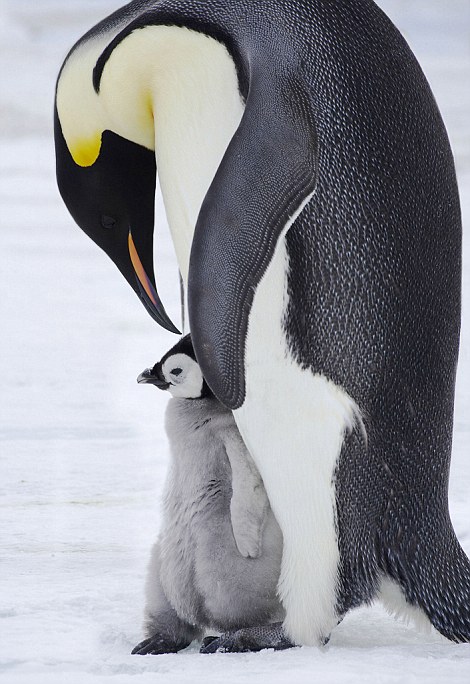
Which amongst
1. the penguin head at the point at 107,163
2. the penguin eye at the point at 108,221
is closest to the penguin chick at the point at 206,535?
the penguin head at the point at 107,163

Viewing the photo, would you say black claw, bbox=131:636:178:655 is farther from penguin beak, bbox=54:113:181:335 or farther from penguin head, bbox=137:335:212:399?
penguin beak, bbox=54:113:181:335

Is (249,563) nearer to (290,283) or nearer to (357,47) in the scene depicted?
(290,283)

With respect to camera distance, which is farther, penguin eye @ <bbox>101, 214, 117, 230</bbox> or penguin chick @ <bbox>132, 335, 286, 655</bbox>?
penguin eye @ <bbox>101, 214, 117, 230</bbox>

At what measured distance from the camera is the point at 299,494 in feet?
4.78

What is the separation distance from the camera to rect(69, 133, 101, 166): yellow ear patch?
176 cm

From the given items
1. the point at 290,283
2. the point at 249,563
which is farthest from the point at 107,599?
the point at 290,283

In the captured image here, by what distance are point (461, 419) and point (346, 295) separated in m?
1.81

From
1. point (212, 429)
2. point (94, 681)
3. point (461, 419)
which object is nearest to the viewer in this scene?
point (94, 681)

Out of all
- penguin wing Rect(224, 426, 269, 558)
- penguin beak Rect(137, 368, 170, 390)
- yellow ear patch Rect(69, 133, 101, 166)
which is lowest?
penguin wing Rect(224, 426, 269, 558)

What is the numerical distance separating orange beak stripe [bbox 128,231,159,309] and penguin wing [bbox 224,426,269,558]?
17.9 inches

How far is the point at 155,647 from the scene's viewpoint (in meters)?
1.48

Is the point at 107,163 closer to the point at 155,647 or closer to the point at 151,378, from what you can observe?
the point at 151,378

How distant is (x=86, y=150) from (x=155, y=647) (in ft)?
2.56

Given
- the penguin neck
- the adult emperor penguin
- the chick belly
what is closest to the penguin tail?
the adult emperor penguin
